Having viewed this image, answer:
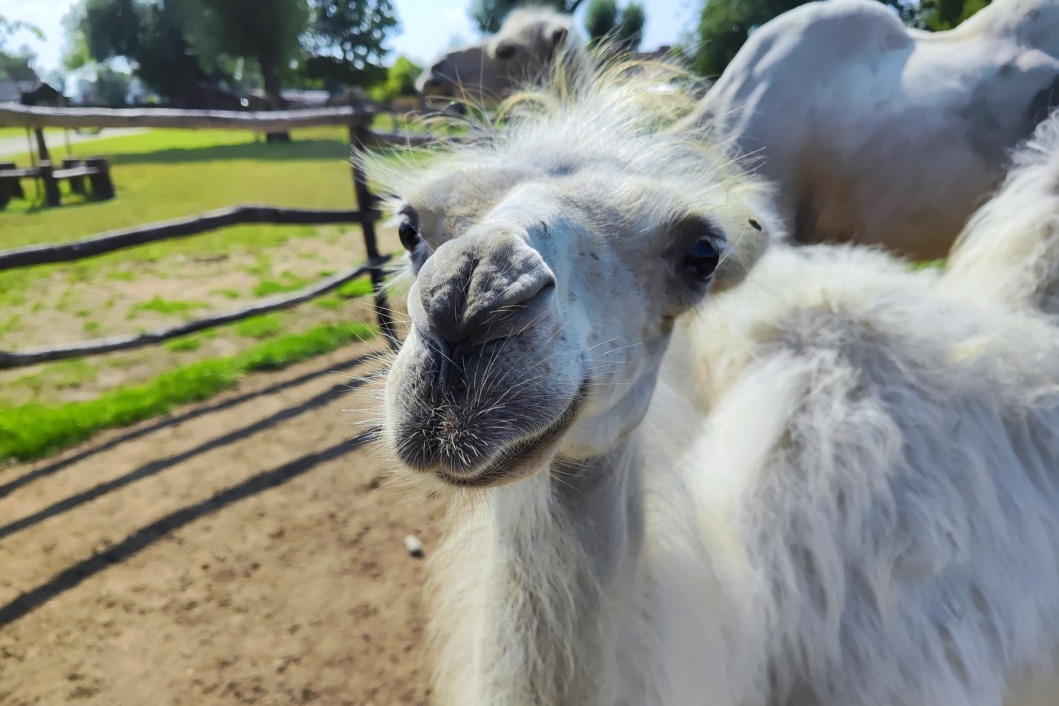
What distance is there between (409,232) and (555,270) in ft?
1.51

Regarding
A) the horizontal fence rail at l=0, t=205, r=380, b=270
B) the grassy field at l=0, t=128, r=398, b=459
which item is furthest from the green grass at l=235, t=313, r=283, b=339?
the horizontal fence rail at l=0, t=205, r=380, b=270

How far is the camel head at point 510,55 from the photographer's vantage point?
557 centimetres

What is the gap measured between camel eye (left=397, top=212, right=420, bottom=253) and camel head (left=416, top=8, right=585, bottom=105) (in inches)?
168

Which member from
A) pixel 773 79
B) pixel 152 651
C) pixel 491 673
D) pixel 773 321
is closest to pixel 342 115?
pixel 773 79

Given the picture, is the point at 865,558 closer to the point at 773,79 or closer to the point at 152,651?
the point at 152,651

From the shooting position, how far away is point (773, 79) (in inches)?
155

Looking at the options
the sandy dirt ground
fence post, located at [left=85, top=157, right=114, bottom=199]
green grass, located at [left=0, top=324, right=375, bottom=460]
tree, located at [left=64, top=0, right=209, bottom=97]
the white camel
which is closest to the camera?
the sandy dirt ground

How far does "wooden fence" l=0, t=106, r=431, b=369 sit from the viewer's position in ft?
12.6

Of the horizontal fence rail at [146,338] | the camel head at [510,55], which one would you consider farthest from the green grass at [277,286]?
the camel head at [510,55]

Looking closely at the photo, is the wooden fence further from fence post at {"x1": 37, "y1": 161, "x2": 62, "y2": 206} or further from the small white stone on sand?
fence post at {"x1": 37, "y1": 161, "x2": 62, "y2": 206}

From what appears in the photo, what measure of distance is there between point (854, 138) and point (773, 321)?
2.63 metres

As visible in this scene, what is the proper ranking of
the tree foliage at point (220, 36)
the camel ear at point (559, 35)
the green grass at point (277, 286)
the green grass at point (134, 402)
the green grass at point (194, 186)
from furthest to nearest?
1. the tree foliage at point (220, 36)
2. the green grass at point (194, 186)
3. the green grass at point (277, 286)
4. the camel ear at point (559, 35)
5. the green grass at point (134, 402)

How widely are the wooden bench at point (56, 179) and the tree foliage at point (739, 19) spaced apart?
10.2 meters

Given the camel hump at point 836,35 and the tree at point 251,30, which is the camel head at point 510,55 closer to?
the camel hump at point 836,35
